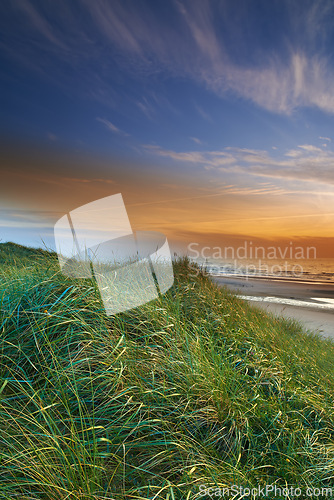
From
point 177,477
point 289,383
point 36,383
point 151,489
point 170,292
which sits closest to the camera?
point 151,489

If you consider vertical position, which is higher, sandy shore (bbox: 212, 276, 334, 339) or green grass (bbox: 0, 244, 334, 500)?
green grass (bbox: 0, 244, 334, 500)

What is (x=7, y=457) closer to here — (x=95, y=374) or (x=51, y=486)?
(x=51, y=486)

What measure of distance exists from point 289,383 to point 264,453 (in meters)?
1.28

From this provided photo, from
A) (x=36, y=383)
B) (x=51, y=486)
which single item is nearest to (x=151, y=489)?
(x=51, y=486)

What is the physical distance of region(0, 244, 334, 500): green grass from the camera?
2.16 metres

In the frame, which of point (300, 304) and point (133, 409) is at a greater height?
point (133, 409)

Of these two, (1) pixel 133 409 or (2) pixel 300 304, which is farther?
(2) pixel 300 304

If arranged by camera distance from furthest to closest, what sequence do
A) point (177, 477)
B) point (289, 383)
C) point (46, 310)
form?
point (289, 383) < point (46, 310) < point (177, 477)

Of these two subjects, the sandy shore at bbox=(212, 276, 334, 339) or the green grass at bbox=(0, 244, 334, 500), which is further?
the sandy shore at bbox=(212, 276, 334, 339)

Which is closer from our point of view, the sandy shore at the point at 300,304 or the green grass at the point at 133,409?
the green grass at the point at 133,409

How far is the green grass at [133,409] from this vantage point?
7.09ft

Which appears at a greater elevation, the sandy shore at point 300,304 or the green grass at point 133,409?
the green grass at point 133,409

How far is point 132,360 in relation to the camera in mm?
3014

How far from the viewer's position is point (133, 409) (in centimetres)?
269
